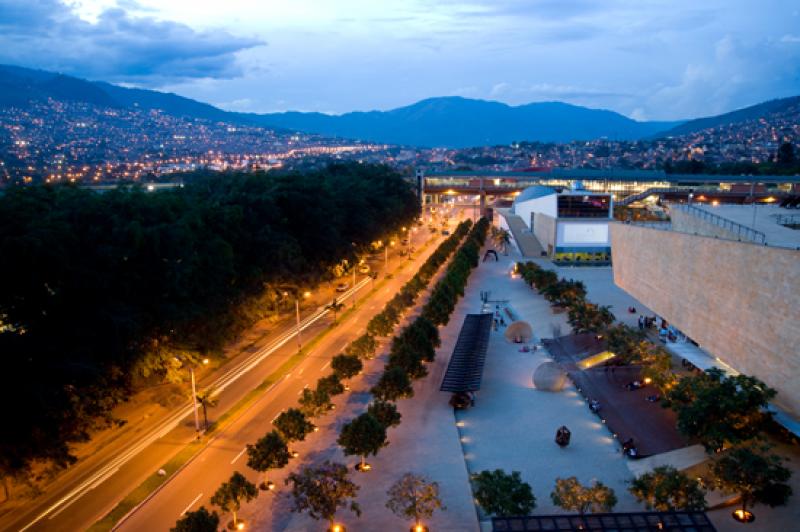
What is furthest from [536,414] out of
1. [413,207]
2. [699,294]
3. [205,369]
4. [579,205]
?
[413,207]

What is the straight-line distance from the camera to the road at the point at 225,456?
18.4m

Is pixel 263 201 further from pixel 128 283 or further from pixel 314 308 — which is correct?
pixel 128 283

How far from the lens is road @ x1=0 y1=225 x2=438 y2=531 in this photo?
18578 mm

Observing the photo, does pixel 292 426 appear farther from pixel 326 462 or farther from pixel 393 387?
pixel 393 387

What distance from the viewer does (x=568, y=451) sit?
2219 cm

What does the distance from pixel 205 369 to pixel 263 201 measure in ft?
40.6

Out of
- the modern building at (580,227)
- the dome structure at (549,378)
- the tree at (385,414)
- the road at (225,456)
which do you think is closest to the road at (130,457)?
the road at (225,456)

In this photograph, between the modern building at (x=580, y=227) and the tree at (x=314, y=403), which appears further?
the modern building at (x=580, y=227)

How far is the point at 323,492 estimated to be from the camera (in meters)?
16.8

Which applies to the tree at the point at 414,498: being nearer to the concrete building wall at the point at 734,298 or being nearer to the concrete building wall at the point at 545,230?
the concrete building wall at the point at 734,298

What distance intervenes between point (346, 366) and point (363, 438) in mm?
7475

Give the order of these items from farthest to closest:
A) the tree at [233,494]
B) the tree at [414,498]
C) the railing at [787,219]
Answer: the railing at [787,219], the tree at [233,494], the tree at [414,498]

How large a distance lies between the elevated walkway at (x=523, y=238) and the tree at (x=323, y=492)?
5398cm

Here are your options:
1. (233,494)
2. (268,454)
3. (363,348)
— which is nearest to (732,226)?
(363,348)
